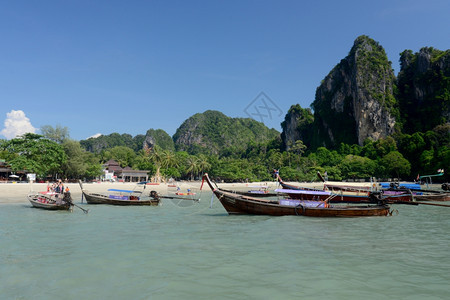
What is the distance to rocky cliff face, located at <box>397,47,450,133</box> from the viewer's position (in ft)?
371

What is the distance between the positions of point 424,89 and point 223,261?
463 ft

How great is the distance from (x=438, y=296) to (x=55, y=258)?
12.0 metres

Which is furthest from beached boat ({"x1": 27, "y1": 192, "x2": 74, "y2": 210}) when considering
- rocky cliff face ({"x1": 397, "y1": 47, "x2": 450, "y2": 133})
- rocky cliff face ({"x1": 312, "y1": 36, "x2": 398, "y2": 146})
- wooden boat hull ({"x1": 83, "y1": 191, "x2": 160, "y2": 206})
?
rocky cliff face ({"x1": 312, "y1": 36, "x2": 398, "y2": 146})

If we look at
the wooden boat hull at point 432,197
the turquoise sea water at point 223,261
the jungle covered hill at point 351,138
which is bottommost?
the turquoise sea water at point 223,261

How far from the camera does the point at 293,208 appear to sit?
2130 cm

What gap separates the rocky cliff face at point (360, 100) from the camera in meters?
126

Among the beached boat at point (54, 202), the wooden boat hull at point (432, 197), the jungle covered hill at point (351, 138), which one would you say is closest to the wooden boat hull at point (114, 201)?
the beached boat at point (54, 202)

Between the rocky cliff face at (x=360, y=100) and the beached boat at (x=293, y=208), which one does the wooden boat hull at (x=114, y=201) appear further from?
the rocky cliff face at (x=360, y=100)

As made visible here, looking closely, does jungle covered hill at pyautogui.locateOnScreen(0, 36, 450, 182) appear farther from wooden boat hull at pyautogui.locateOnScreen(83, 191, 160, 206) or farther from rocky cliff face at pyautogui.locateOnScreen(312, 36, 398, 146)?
wooden boat hull at pyautogui.locateOnScreen(83, 191, 160, 206)

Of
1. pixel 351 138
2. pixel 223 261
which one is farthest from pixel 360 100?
pixel 223 261

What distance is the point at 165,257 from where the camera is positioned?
36.8ft

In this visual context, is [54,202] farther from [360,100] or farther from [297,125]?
[297,125]

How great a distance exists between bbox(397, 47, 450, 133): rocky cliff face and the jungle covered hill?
1.22ft

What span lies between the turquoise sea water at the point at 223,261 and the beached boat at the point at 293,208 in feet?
7.83
